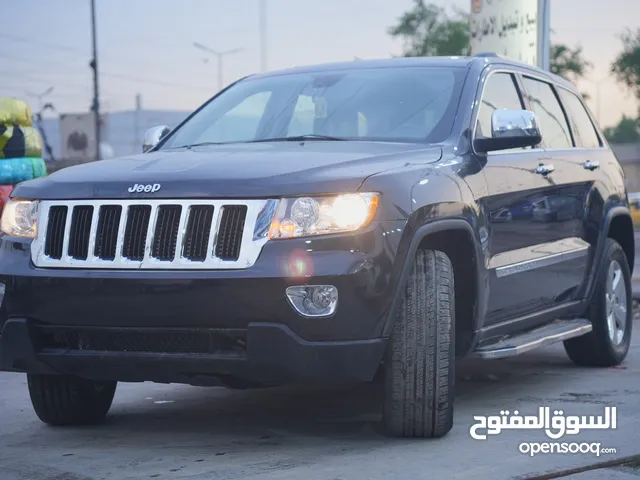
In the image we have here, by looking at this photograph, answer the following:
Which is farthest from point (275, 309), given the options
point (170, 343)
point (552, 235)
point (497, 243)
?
point (552, 235)

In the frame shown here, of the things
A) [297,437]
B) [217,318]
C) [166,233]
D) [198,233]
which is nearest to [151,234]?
[166,233]

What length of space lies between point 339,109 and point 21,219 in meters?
1.78

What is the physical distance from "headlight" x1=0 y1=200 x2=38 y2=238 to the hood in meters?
0.04

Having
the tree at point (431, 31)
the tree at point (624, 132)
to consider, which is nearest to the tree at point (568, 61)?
the tree at point (431, 31)

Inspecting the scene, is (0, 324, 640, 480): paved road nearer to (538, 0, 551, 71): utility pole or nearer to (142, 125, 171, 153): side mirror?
(142, 125, 171, 153): side mirror

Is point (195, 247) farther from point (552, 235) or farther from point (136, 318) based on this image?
point (552, 235)

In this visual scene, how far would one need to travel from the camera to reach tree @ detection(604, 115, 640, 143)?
135m

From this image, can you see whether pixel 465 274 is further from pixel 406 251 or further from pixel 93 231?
pixel 93 231

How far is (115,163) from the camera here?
18.7 ft

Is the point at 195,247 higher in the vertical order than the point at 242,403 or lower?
higher


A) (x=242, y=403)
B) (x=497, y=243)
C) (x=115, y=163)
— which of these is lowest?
(x=242, y=403)

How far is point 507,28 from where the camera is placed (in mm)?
17234

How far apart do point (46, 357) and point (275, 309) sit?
1.06 metres

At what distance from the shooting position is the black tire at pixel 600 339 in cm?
762
